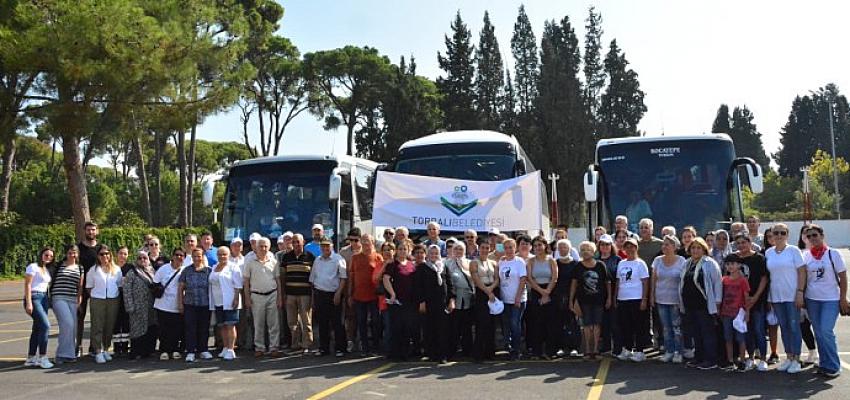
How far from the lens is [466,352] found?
33.9 ft

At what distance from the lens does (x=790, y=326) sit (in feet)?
28.0

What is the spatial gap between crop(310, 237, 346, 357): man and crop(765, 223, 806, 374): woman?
17.7 feet

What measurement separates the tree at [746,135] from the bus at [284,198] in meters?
86.2

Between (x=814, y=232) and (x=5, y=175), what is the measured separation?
117ft

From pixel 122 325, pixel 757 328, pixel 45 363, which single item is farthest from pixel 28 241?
pixel 757 328

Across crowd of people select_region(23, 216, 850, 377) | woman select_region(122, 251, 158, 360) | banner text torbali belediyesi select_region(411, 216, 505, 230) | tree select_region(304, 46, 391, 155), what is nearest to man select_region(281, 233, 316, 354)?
crowd of people select_region(23, 216, 850, 377)

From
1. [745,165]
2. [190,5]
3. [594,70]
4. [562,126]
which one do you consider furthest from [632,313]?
[594,70]

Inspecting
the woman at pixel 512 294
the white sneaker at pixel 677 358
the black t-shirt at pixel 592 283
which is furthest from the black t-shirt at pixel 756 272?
the woman at pixel 512 294

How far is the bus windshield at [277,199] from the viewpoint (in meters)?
14.5

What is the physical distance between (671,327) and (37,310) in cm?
820

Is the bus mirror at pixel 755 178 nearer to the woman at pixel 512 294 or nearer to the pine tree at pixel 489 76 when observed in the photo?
the woman at pixel 512 294

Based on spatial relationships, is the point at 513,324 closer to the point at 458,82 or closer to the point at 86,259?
the point at 86,259

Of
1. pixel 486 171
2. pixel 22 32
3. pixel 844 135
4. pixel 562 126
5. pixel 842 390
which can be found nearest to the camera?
pixel 842 390

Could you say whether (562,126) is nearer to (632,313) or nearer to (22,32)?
(22,32)
